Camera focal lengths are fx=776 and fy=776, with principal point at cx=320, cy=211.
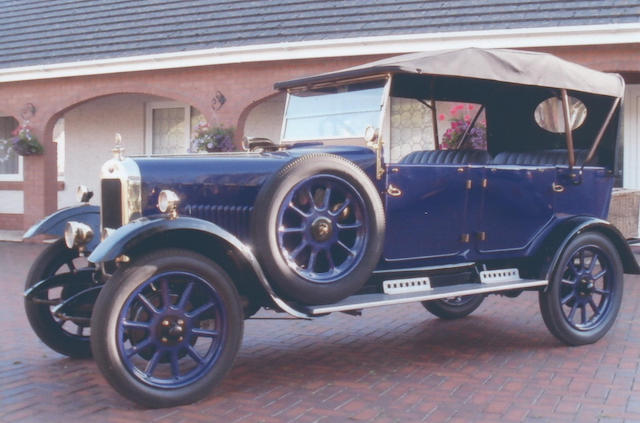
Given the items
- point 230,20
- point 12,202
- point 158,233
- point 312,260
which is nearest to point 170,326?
point 158,233

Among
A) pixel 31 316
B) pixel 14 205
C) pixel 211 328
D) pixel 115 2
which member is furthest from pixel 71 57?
pixel 211 328

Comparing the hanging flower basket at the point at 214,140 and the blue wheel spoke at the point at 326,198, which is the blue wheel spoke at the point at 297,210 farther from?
the hanging flower basket at the point at 214,140

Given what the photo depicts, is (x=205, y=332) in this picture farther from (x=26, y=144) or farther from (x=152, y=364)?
(x=26, y=144)

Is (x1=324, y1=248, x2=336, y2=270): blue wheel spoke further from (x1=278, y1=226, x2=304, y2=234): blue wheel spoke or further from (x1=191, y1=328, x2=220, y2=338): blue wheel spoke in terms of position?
(x1=191, y1=328, x2=220, y2=338): blue wheel spoke

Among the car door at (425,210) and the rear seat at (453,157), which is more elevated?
the rear seat at (453,157)

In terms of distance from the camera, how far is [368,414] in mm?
3904

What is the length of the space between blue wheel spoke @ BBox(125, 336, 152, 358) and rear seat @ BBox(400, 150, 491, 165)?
278cm

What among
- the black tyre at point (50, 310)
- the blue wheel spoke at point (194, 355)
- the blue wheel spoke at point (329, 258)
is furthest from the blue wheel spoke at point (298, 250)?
the black tyre at point (50, 310)

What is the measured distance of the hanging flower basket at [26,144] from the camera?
44.3 feet

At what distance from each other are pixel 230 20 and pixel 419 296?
928 cm

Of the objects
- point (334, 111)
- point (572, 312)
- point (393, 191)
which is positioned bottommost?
point (572, 312)

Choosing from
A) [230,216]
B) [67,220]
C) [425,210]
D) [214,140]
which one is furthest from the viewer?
[214,140]

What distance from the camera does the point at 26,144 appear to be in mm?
13508

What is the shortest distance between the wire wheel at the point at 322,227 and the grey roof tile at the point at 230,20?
22.1 ft
